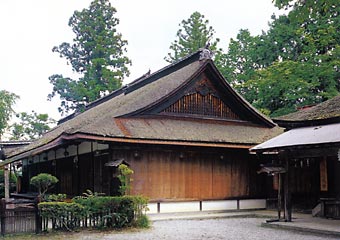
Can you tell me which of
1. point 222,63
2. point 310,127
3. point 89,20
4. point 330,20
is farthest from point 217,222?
point 89,20

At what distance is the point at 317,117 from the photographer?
14578 millimetres

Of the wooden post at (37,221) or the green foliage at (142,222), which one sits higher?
the wooden post at (37,221)

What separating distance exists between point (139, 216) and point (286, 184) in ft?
15.0

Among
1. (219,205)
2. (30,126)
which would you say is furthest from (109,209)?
(30,126)

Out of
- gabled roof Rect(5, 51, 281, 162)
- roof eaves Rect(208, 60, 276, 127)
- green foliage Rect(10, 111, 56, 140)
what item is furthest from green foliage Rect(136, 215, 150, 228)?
green foliage Rect(10, 111, 56, 140)

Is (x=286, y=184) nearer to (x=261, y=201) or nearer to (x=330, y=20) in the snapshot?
(x=261, y=201)

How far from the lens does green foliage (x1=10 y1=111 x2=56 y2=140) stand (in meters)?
44.4

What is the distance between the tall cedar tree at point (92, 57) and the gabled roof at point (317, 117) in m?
26.4

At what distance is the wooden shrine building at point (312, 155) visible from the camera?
42.0ft

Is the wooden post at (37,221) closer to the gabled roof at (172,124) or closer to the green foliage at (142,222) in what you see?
the green foliage at (142,222)

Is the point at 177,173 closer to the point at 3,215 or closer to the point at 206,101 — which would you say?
the point at 206,101

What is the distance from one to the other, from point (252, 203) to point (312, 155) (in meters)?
5.68

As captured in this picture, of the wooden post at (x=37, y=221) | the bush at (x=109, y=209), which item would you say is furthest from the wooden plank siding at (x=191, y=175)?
the wooden post at (x=37, y=221)

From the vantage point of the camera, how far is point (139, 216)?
1297 centimetres
